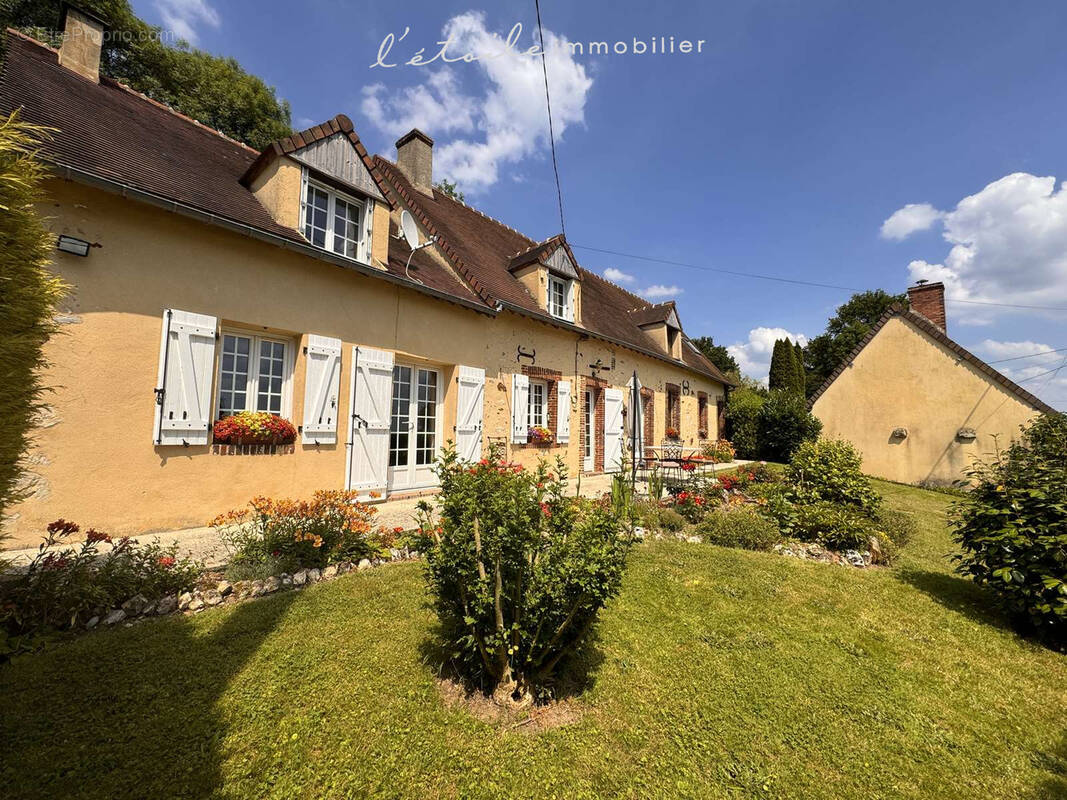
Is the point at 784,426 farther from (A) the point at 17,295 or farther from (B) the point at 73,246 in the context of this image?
(B) the point at 73,246

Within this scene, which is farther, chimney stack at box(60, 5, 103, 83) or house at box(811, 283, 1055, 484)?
house at box(811, 283, 1055, 484)

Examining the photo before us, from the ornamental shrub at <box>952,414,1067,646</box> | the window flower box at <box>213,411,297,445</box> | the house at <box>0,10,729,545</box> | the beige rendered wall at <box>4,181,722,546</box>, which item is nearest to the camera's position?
the ornamental shrub at <box>952,414,1067,646</box>

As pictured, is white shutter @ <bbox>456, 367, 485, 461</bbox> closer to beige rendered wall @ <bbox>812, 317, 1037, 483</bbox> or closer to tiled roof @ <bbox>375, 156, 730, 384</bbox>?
tiled roof @ <bbox>375, 156, 730, 384</bbox>

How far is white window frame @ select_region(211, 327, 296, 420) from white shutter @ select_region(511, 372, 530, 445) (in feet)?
13.2

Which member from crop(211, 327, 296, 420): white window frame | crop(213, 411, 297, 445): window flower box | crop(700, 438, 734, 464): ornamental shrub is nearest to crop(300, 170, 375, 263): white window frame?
crop(211, 327, 296, 420): white window frame

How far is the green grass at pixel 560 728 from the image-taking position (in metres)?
1.85

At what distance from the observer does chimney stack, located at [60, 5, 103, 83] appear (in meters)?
5.75

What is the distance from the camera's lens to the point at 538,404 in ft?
31.5

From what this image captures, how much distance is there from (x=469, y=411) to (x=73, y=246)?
16.9 feet

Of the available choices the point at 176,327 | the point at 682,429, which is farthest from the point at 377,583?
→ the point at 682,429

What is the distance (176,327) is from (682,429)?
1341cm

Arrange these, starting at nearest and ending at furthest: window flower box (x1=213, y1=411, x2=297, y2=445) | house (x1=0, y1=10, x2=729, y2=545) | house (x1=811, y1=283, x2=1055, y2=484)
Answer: house (x1=0, y1=10, x2=729, y2=545)
window flower box (x1=213, y1=411, x2=297, y2=445)
house (x1=811, y1=283, x2=1055, y2=484)

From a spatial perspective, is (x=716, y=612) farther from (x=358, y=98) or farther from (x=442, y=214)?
(x=442, y=214)

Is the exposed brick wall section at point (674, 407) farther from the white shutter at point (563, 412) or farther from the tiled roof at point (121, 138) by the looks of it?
the tiled roof at point (121, 138)
